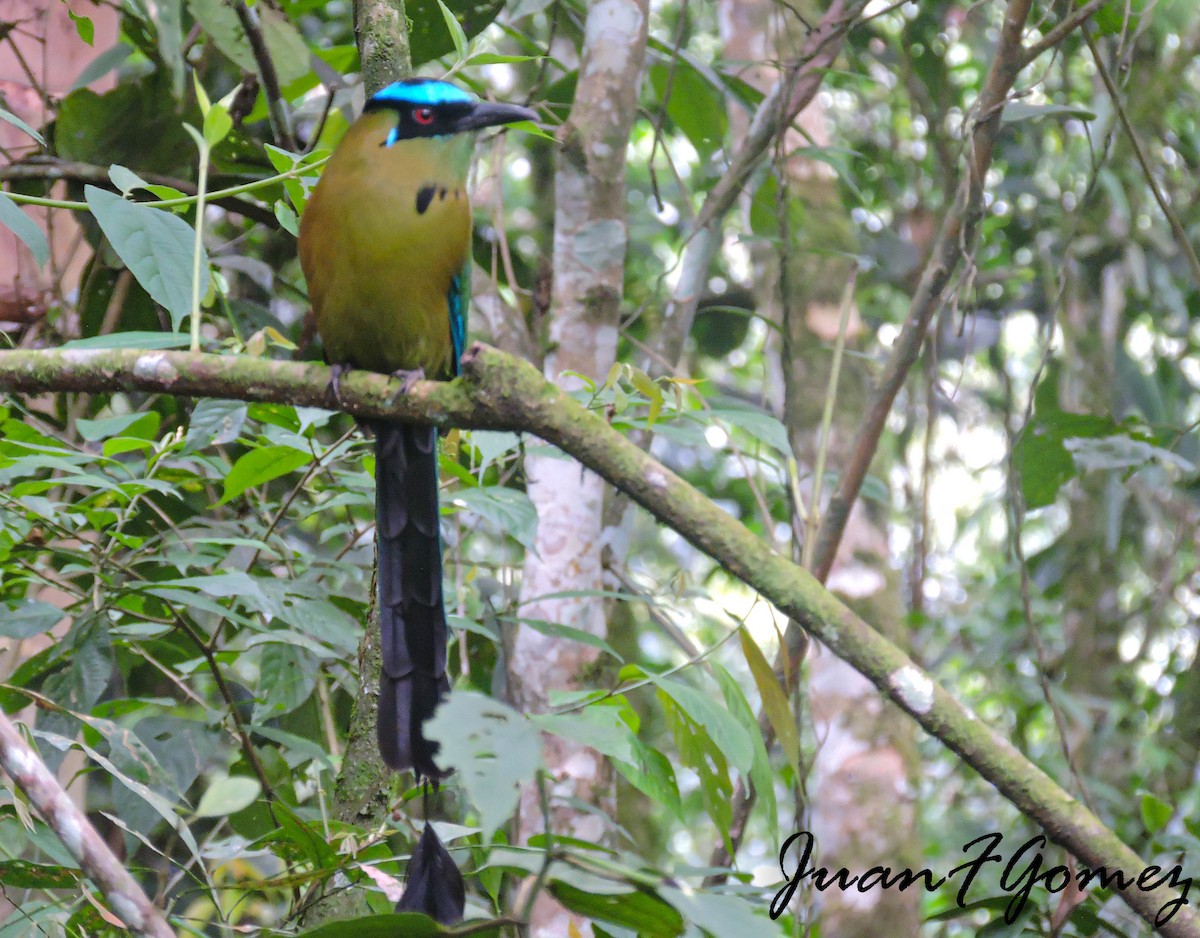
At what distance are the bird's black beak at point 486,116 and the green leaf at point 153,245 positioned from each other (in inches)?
29.5

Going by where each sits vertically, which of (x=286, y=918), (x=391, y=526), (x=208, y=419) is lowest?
(x=286, y=918)

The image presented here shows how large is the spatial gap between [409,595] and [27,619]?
2.19 ft

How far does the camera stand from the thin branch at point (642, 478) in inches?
59.1

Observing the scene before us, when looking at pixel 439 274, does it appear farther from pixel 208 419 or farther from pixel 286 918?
pixel 286 918

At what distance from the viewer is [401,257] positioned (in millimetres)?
2213

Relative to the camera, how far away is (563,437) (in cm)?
149

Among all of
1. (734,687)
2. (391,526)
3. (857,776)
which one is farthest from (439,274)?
(857,776)

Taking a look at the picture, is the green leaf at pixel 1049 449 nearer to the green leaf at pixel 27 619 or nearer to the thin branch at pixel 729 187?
the thin branch at pixel 729 187

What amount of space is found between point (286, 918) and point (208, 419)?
80 centimetres

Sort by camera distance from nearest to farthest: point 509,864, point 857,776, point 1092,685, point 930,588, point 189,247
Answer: point 509,864 < point 189,247 < point 857,776 < point 1092,685 < point 930,588

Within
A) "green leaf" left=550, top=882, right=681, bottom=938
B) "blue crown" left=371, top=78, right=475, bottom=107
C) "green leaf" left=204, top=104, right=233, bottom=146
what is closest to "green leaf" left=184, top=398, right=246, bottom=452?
"green leaf" left=204, top=104, right=233, bottom=146

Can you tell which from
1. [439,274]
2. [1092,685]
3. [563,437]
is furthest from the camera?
[1092,685]

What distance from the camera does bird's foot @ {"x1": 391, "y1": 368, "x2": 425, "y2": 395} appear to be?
162 cm

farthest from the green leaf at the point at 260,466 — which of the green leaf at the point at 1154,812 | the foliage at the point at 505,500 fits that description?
the green leaf at the point at 1154,812
